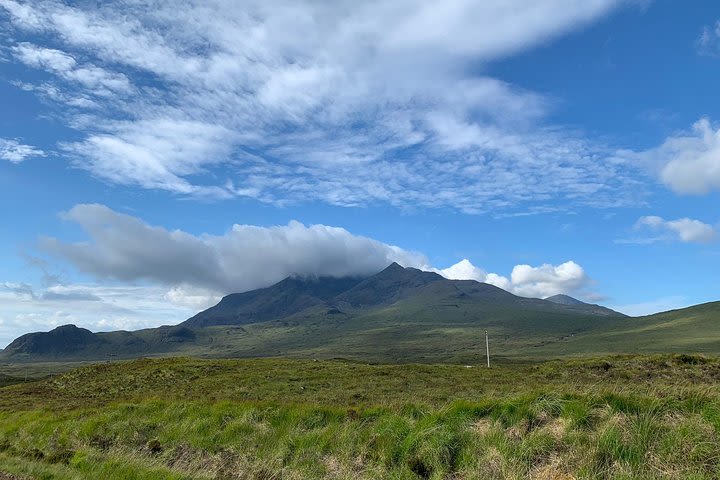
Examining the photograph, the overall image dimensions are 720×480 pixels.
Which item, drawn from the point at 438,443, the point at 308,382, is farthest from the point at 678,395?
the point at 308,382

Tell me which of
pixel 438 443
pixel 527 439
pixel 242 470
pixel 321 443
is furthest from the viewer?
pixel 321 443

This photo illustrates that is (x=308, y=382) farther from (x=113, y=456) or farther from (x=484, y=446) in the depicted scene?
(x=484, y=446)

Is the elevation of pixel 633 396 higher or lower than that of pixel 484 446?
higher

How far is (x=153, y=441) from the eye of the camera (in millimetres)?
20906

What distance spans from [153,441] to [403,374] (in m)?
31.6

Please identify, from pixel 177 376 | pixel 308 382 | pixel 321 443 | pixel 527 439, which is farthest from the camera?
pixel 177 376

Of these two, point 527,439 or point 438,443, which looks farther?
point 438,443

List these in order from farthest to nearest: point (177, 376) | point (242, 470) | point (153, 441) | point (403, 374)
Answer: point (177, 376) < point (403, 374) < point (153, 441) < point (242, 470)

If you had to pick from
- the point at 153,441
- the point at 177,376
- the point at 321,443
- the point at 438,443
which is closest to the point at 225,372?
the point at 177,376

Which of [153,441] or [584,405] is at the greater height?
[584,405]

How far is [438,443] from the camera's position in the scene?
15.1m

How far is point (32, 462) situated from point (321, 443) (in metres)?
11.4

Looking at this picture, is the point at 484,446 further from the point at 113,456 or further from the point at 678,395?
the point at 113,456

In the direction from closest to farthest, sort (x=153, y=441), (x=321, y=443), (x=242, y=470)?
Result: (x=242, y=470) → (x=321, y=443) → (x=153, y=441)
